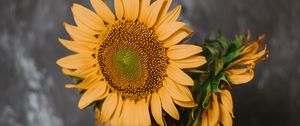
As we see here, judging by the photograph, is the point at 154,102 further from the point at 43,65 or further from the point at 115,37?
the point at 43,65

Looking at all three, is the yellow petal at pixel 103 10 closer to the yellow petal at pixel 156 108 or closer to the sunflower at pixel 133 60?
the sunflower at pixel 133 60

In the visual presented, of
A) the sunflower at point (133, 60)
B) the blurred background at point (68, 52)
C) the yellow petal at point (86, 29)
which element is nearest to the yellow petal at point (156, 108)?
the sunflower at point (133, 60)

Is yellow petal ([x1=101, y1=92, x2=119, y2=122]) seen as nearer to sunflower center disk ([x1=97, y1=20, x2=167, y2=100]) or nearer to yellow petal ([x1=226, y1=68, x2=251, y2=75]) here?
sunflower center disk ([x1=97, y1=20, x2=167, y2=100])

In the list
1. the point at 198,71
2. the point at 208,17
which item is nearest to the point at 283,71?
the point at 208,17

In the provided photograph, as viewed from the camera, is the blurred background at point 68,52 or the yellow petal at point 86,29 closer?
the yellow petal at point 86,29

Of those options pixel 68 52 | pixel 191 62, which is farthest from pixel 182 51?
pixel 68 52
